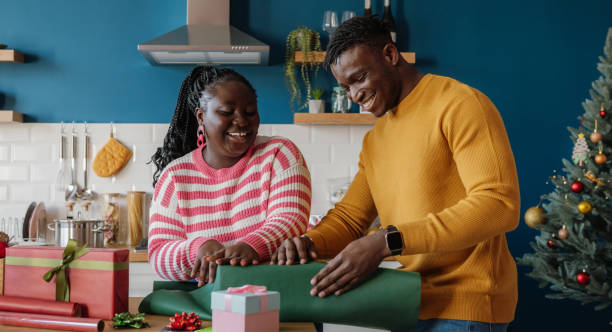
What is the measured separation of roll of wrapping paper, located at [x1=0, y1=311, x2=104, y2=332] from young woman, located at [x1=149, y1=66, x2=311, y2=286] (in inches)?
9.6

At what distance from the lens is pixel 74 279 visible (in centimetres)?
121

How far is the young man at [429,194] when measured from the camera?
45.9 inches

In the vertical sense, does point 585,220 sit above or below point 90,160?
below

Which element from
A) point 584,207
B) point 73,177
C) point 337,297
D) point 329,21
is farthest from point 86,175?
point 337,297

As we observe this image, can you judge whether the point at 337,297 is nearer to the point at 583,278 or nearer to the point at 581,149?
the point at 583,278

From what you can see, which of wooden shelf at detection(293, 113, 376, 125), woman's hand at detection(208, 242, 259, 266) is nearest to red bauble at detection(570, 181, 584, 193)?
wooden shelf at detection(293, 113, 376, 125)

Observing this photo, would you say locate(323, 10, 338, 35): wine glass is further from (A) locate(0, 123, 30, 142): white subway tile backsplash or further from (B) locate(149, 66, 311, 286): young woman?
(B) locate(149, 66, 311, 286): young woman

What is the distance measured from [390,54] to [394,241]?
1.56ft

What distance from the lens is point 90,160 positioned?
12.1 feet

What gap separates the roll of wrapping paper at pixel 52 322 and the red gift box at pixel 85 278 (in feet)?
0.22

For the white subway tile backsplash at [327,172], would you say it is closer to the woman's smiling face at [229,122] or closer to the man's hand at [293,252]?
the woman's smiling face at [229,122]

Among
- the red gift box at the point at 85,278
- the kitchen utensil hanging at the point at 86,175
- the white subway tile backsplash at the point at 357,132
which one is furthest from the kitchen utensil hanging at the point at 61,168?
the red gift box at the point at 85,278

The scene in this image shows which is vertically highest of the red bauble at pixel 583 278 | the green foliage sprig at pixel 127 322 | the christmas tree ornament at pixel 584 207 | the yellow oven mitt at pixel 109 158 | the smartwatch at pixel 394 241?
the yellow oven mitt at pixel 109 158

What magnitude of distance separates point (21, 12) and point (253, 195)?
3.01 m
